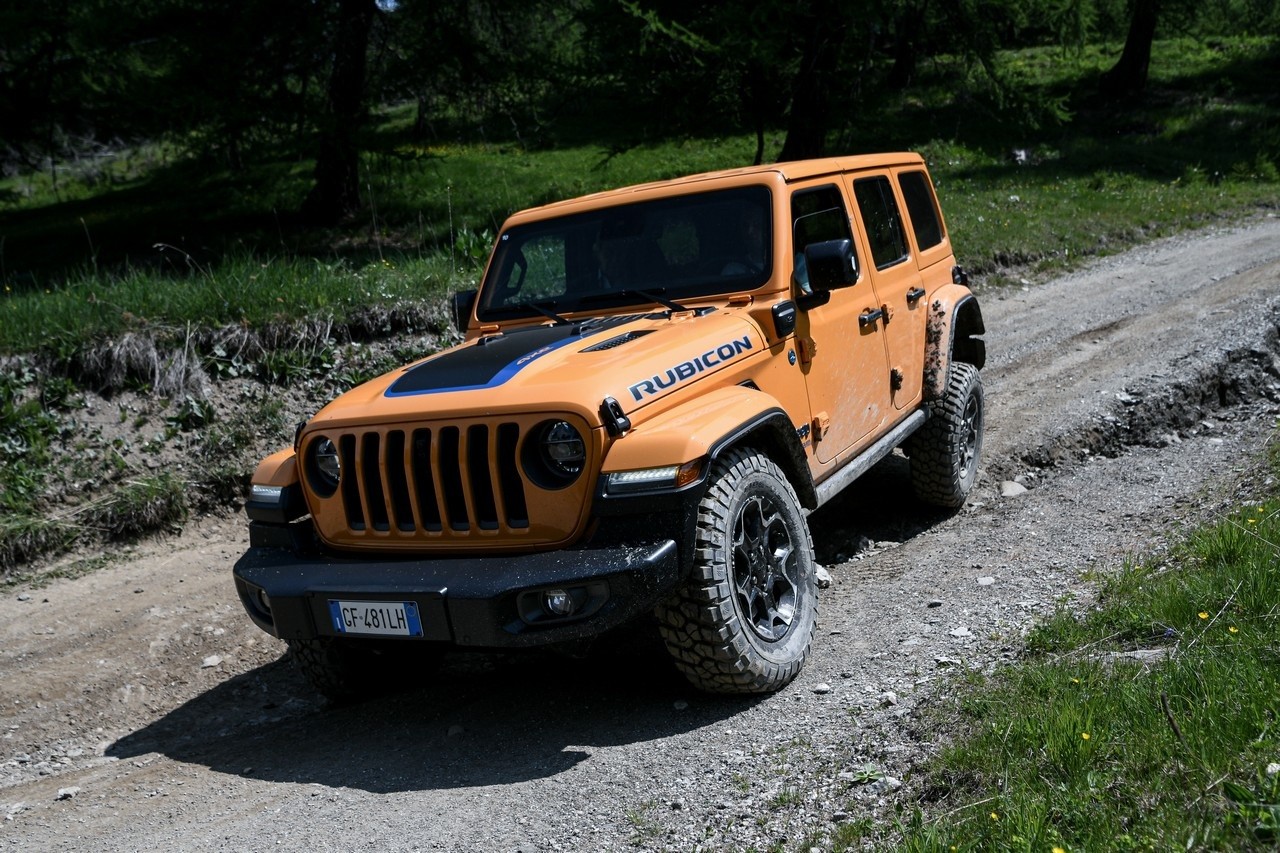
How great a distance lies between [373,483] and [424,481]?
25 centimetres

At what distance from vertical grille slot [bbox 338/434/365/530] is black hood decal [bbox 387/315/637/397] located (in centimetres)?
25

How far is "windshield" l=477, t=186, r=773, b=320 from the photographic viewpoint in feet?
16.6

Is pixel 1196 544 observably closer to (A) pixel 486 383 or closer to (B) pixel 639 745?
(B) pixel 639 745

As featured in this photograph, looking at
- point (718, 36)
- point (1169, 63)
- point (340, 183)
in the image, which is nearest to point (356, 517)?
point (718, 36)

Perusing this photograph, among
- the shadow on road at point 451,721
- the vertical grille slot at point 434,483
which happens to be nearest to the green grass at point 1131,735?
the shadow on road at point 451,721

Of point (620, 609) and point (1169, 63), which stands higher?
point (1169, 63)

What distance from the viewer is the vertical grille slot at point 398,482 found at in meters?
4.10

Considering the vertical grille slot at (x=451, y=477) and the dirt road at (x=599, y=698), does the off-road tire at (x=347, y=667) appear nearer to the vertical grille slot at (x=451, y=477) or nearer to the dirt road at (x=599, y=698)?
the dirt road at (x=599, y=698)

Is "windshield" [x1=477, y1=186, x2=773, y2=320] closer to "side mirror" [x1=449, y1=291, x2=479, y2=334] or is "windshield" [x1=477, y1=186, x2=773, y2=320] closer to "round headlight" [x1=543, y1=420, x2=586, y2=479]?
"side mirror" [x1=449, y1=291, x2=479, y2=334]

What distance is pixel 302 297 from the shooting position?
8797 mm

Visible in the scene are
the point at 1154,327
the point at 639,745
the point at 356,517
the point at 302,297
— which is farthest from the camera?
the point at 1154,327

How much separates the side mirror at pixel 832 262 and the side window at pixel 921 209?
1.78 m

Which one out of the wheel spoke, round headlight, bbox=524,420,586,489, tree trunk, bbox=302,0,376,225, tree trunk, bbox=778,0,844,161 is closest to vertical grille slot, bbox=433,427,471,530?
round headlight, bbox=524,420,586,489

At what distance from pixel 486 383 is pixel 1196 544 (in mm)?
3101
